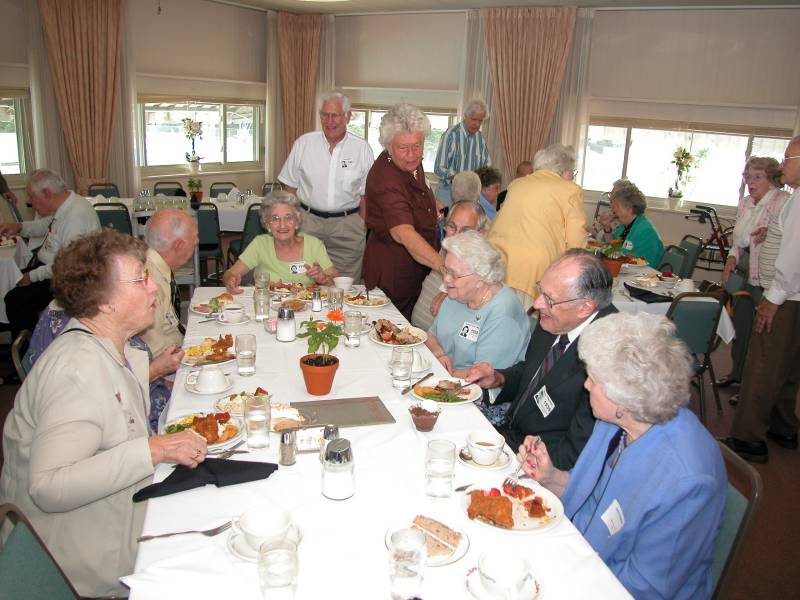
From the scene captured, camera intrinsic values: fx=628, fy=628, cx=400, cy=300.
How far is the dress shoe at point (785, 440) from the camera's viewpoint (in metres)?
4.26

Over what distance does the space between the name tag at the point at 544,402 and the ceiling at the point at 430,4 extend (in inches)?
307

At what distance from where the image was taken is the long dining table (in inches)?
54.2

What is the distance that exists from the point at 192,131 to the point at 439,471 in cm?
964

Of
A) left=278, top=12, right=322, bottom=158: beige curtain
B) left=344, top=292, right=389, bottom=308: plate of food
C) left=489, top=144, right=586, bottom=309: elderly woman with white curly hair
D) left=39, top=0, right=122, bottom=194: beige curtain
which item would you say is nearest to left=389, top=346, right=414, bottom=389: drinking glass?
left=344, top=292, right=389, bottom=308: plate of food

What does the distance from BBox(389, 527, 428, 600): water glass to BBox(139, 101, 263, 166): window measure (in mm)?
9655

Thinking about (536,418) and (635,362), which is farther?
(536,418)

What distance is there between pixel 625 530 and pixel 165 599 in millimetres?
1108

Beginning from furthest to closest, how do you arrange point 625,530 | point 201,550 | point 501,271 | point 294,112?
point 294,112, point 501,271, point 625,530, point 201,550

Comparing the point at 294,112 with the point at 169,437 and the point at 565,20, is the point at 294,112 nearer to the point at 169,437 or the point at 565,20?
the point at 565,20

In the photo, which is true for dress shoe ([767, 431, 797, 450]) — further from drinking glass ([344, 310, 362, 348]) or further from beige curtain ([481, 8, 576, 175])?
beige curtain ([481, 8, 576, 175])

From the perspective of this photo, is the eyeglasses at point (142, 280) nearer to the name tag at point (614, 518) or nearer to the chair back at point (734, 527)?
the name tag at point (614, 518)

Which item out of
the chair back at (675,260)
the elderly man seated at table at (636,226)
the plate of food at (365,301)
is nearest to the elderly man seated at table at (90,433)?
the plate of food at (365,301)

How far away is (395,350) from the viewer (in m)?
2.52

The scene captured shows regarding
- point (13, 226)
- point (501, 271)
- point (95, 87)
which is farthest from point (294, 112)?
point (501, 271)
